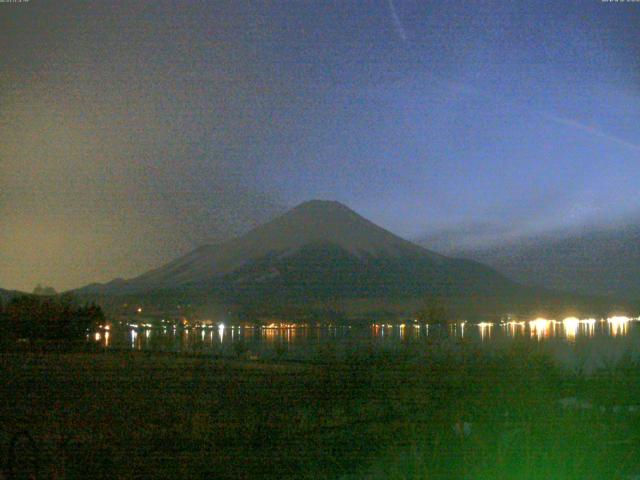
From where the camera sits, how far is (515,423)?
11.9 meters

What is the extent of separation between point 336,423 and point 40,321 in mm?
26747

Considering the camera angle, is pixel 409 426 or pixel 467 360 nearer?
pixel 409 426

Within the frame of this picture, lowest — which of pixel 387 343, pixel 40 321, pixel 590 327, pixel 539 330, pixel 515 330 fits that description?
pixel 590 327

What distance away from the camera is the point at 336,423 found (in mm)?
12992

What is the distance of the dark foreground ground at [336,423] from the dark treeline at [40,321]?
15517 mm

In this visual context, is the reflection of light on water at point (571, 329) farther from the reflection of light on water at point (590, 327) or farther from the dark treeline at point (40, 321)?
the dark treeline at point (40, 321)

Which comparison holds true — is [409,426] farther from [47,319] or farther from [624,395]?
[47,319]

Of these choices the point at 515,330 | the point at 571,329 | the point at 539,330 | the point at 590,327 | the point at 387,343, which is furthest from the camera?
the point at 590,327

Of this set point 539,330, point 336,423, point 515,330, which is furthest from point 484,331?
point 336,423

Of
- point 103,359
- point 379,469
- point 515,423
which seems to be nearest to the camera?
point 379,469

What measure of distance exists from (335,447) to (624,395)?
701cm

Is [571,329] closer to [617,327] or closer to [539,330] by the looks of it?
[617,327]

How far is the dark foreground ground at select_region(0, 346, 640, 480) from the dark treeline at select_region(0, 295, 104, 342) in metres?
15.5

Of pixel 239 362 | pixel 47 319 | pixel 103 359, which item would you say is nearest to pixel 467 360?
pixel 239 362
